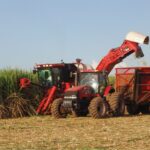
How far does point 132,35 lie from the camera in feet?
71.0

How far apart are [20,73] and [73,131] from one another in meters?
9.74

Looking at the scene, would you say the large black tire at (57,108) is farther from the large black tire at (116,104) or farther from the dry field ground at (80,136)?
the dry field ground at (80,136)

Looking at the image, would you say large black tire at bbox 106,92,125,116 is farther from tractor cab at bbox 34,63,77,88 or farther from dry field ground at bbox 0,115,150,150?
tractor cab at bbox 34,63,77,88

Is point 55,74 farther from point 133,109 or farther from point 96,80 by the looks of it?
point 133,109

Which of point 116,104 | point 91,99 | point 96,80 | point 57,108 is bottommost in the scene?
point 57,108

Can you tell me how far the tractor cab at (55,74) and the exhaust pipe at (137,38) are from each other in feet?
9.50

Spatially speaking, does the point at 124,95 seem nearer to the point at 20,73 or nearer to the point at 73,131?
the point at 20,73

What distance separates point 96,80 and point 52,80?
10.2ft

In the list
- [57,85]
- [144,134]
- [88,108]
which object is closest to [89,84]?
[88,108]

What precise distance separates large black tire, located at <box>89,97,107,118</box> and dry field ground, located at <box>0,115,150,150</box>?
108 cm

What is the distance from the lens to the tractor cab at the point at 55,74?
2228 centimetres

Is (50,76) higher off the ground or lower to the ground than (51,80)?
higher

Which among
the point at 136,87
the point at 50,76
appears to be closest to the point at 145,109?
the point at 136,87

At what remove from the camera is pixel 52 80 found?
2231 cm
